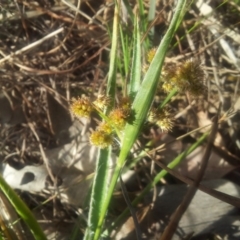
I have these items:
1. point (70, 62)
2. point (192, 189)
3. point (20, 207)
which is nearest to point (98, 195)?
point (20, 207)

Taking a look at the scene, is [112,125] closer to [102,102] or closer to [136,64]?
[102,102]

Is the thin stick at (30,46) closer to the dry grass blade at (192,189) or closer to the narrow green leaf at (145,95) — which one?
the narrow green leaf at (145,95)

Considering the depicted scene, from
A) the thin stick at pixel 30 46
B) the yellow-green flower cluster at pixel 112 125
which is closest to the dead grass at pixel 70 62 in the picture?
the thin stick at pixel 30 46

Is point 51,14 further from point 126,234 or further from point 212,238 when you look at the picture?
point 212,238

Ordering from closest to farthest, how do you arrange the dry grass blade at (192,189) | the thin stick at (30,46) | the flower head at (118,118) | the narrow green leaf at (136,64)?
the dry grass blade at (192,189)
the flower head at (118,118)
the narrow green leaf at (136,64)
the thin stick at (30,46)

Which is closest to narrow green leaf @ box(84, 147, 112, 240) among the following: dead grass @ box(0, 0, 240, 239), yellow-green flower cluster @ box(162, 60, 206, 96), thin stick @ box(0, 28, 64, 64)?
yellow-green flower cluster @ box(162, 60, 206, 96)

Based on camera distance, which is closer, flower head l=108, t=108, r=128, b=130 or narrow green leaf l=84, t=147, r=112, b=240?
flower head l=108, t=108, r=128, b=130

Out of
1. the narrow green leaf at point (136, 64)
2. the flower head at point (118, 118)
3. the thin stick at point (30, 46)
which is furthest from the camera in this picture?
the thin stick at point (30, 46)

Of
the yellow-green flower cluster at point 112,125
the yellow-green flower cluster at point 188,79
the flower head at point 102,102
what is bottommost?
the yellow-green flower cluster at point 112,125

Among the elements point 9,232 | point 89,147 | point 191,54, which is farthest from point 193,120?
point 9,232

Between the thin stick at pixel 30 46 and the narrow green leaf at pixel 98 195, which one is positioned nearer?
the narrow green leaf at pixel 98 195

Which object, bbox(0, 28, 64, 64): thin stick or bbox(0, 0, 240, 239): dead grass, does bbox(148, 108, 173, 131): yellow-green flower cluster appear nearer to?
bbox(0, 0, 240, 239): dead grass
